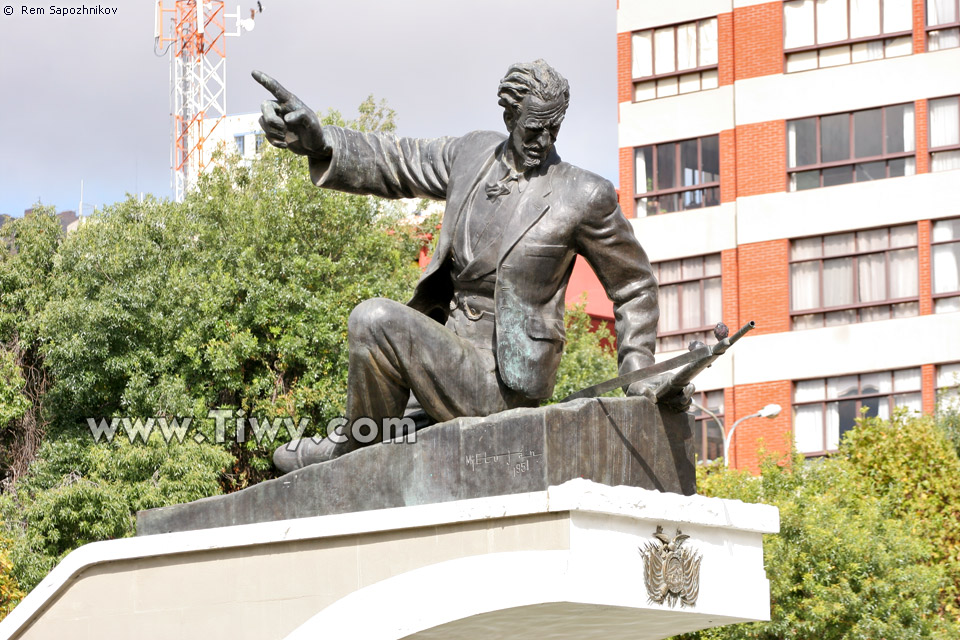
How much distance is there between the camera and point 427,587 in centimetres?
781

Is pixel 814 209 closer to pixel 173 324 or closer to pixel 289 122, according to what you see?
pixel 173 324

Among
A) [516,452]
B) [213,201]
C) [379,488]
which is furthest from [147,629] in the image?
[213,201]

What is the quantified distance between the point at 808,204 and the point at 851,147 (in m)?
1.49

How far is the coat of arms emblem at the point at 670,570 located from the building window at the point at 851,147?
27.0 metres

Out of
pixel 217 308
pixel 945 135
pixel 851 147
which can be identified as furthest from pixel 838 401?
pixel 217 308

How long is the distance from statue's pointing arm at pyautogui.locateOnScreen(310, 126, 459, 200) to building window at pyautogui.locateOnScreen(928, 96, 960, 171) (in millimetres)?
26158

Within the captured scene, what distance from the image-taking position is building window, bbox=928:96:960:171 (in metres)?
33.6

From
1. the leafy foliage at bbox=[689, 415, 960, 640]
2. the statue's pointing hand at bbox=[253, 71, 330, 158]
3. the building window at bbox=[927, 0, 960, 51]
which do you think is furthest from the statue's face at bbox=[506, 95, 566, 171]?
the building window at bbox=[927, 0, 960, 51]

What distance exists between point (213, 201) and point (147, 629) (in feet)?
67.3

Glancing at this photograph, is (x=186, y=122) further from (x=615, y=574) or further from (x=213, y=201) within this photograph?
(x=615, y=574)

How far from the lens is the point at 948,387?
31531mm

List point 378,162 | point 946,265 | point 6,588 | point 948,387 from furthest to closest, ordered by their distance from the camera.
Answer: point 946,265
point 948,387
point 6,588
point 378,162

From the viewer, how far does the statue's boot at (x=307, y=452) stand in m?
8.73

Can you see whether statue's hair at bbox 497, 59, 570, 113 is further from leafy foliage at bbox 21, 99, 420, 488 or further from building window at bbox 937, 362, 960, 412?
building window at bbox 937, 362, 960, 412
